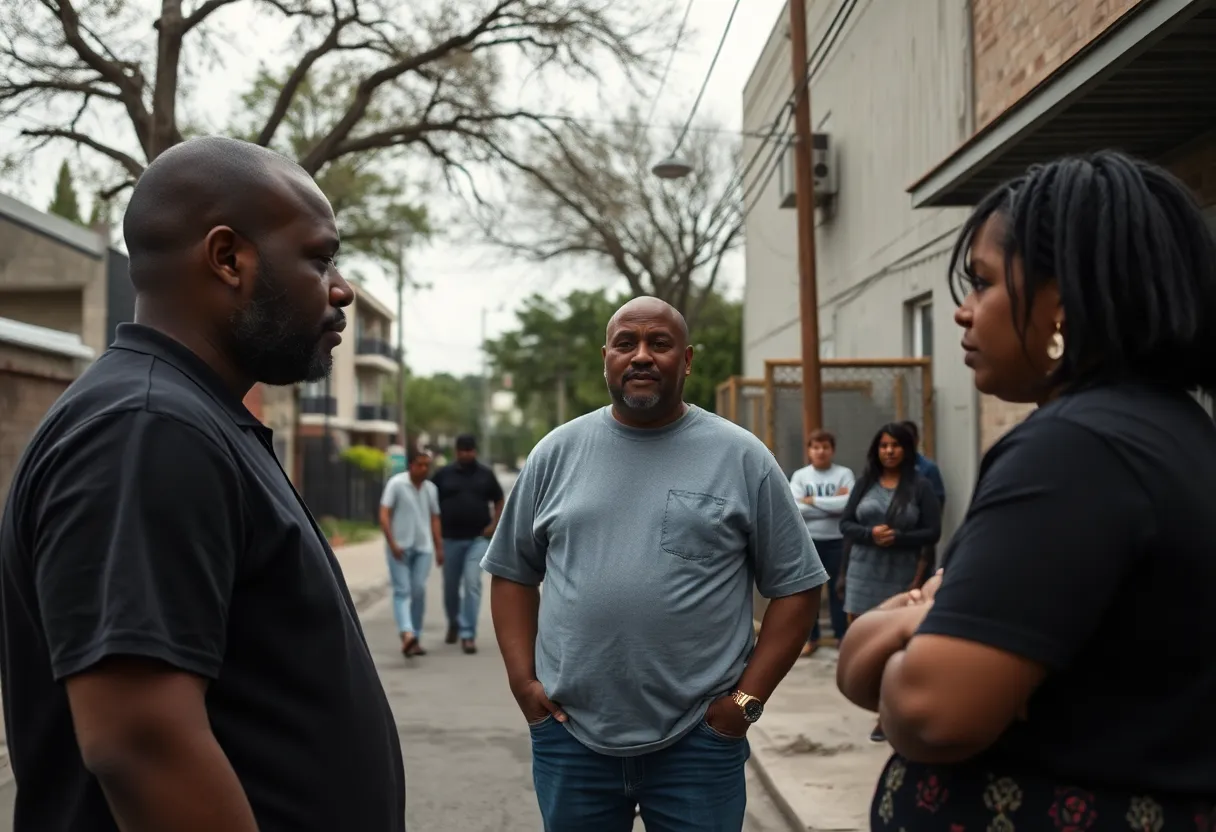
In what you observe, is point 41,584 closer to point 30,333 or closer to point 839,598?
point 839,598

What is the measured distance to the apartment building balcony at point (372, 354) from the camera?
65688 mm

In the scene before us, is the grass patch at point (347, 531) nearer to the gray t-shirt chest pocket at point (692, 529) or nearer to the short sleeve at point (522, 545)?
the short sleeve at point (522, 545)

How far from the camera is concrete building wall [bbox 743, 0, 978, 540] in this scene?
35.1 ft

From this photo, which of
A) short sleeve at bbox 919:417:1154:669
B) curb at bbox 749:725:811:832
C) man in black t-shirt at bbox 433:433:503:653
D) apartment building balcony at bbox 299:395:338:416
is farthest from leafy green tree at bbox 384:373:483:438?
short sleeve at bbox 919:417:1154:669

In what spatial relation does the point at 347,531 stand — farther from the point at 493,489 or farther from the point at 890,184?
the point at 890,184

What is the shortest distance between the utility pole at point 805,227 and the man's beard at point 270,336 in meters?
8.82

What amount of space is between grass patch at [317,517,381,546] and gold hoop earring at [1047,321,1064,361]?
81.5 feet

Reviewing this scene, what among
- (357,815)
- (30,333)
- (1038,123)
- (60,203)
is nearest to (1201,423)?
(357,815)

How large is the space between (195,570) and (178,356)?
0.36m

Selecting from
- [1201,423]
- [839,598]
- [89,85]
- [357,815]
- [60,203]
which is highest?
[60,203]

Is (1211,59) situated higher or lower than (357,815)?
higher

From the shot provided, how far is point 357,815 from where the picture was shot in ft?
5.71

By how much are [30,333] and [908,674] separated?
40.6 feet

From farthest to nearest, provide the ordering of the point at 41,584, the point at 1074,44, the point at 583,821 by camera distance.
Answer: the point at 1074,44, the point at 583,821, the point at 41,584
